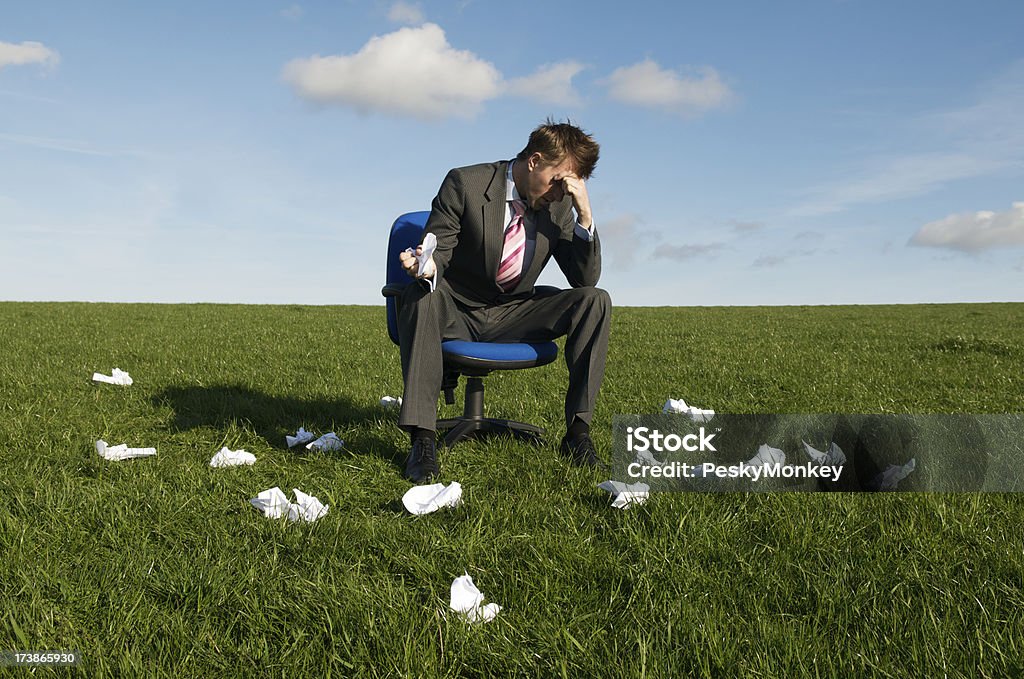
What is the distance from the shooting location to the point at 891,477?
3.89 metres

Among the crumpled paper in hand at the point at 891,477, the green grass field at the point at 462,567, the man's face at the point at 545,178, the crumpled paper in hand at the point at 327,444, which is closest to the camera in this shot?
the green grass field at the point at 462,567

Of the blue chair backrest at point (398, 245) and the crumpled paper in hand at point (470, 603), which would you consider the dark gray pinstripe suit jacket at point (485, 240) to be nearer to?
the blue chair backrest at point (398, 245)

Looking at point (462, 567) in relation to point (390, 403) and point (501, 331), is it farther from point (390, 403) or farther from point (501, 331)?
point (390, 403)

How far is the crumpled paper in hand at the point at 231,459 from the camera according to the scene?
14.3ft

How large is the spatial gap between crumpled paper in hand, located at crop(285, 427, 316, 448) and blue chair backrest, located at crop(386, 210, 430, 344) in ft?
2.73

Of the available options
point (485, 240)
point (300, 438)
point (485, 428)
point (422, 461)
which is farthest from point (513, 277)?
point (300, 438)

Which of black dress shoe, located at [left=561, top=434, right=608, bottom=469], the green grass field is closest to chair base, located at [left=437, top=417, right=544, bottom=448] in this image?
the green grass field

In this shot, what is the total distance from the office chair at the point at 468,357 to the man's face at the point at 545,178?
0.84 metres

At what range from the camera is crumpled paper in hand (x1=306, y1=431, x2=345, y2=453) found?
4.67 metres

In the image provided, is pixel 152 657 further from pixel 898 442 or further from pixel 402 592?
pixel 898 442

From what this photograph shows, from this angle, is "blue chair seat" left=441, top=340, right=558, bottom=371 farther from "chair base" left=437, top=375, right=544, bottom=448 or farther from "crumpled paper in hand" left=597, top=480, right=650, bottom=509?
"crumpled paper in hand" left=597, top=480, right=650, bottom=509

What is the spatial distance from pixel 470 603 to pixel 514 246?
265 centimetres

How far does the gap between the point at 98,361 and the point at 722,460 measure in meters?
7.03

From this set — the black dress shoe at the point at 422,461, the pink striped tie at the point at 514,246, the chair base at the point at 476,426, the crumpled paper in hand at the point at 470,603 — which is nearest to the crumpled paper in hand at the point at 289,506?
the black dress shoe at the point at 422,461
